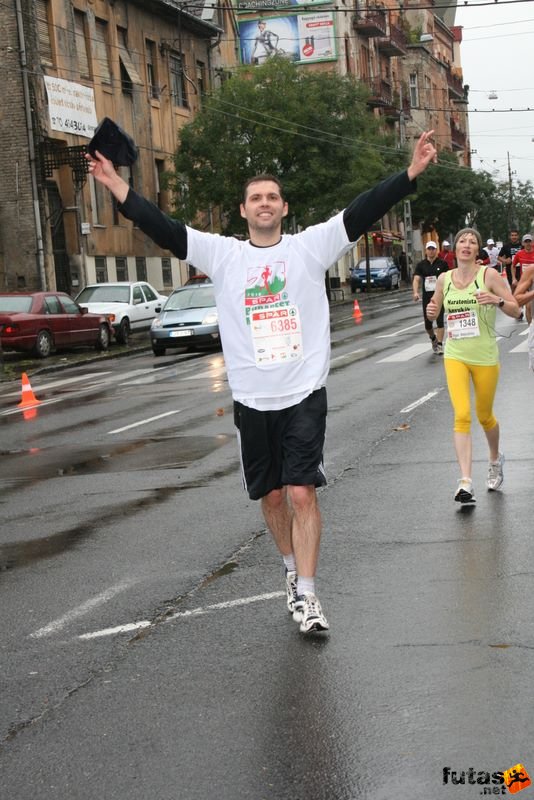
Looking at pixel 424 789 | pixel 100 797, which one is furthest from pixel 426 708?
pixel 100 797

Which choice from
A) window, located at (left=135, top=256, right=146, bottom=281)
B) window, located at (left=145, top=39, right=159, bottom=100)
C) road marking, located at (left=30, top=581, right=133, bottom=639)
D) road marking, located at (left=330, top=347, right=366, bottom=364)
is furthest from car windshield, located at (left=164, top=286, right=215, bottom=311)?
road marking, located at (left=30, top=581, right=133, bottom=639)

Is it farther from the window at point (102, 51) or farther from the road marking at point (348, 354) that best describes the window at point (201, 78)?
the road marking at point (348, 354)

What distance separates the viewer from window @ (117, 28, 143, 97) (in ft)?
148

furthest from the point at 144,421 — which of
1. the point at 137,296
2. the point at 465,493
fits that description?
the point at 137,296

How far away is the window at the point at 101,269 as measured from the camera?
4266cm

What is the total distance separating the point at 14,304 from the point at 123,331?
5.22 metres

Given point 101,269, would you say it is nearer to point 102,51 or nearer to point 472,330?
point 102,51

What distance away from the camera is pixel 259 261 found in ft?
19.6

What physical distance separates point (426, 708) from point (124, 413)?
1265cm

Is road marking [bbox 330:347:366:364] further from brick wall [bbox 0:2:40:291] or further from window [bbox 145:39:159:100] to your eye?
window [bbox 145:39:159:100]

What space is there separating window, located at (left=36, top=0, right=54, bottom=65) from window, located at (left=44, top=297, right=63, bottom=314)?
457 inches

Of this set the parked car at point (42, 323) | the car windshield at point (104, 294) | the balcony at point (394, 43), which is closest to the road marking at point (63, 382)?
the parked car at point (42, 323)

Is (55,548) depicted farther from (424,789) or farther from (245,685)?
(424,789)

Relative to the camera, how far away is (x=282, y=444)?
6109mm
